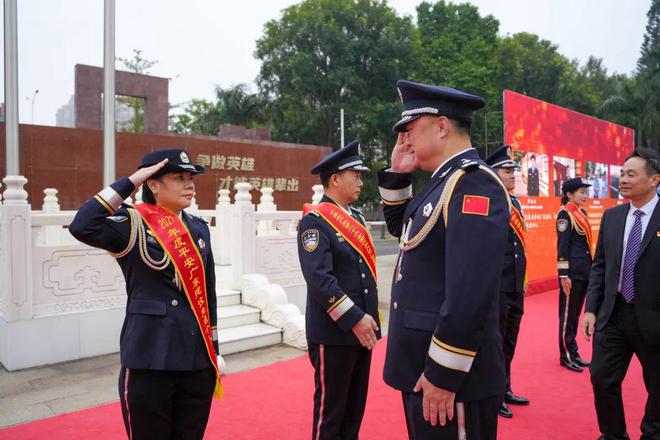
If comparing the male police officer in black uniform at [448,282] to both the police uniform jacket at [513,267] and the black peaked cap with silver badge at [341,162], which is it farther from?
the police uniform jacket at [513,267]

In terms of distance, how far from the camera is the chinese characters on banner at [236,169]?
13.6 meters

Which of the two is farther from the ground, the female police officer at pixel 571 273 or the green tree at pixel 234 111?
the green tree at pixel 234 111

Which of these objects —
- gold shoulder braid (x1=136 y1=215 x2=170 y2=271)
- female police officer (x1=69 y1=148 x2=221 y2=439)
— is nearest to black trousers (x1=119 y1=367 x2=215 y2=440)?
female police officer (x1=69 y1=148 x2=221 y2=439)

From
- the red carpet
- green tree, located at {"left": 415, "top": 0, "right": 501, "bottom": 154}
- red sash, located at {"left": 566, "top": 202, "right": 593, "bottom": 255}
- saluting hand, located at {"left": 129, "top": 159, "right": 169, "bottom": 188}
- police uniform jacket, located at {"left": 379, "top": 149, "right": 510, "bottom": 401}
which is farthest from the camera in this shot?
green tree, located at {"left": 415, "top": 0, "right": 501, "bottom": 154}

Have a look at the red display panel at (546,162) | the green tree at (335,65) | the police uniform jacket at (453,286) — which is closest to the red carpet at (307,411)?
the police uniform jacket at (453,286)

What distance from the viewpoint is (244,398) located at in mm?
3596

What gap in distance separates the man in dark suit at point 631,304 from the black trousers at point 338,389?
123 centimetres

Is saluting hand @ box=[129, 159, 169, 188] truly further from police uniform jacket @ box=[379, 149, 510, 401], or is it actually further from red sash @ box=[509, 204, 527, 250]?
red sash @ box=[509, 204, 527, 250]

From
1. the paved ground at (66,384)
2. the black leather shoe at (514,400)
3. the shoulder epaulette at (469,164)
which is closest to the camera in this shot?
the shoulder epaulette at (469,164)

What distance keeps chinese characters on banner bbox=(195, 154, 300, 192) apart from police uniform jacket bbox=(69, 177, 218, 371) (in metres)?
11.3

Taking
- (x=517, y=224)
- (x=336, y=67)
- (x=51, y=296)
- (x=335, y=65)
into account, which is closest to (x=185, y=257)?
(x=517, y=224)

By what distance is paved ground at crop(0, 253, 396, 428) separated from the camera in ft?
11.1

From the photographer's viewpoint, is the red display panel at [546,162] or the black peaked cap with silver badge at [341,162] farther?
the red display panel at [546,162]

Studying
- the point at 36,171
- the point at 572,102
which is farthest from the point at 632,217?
the point at 572,102
